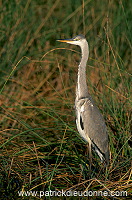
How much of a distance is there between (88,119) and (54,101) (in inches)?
50.2

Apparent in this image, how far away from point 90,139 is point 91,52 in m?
2.27

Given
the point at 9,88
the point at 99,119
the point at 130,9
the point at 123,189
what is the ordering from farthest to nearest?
1. the point at 130,9
2. the point at 9,88
3. the point at 99,119
4. the point at 123,189

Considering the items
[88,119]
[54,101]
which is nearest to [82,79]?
[88,119]

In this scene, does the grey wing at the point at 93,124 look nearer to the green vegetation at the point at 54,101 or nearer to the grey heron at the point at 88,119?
the grey heron at the point at 88,119

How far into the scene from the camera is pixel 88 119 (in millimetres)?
3857

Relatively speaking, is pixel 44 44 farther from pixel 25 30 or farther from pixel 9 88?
pixel 9 88

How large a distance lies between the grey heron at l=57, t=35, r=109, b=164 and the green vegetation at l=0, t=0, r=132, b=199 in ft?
0.29

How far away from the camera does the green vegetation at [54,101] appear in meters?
3.51

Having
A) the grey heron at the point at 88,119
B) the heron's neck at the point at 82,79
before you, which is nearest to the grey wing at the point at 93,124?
the grey heron at the point at 88,119

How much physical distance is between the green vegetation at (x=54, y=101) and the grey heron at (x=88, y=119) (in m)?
0.09

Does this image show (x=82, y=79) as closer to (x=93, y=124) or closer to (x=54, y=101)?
(x=93, y=124)

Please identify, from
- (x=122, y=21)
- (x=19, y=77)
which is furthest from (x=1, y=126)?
(x=122, y=21)

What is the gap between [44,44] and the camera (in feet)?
19.2

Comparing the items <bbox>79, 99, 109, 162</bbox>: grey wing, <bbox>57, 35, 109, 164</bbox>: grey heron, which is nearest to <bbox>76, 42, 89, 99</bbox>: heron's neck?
<bbox>57, 35, 109, 164</bbox>: grey heron
